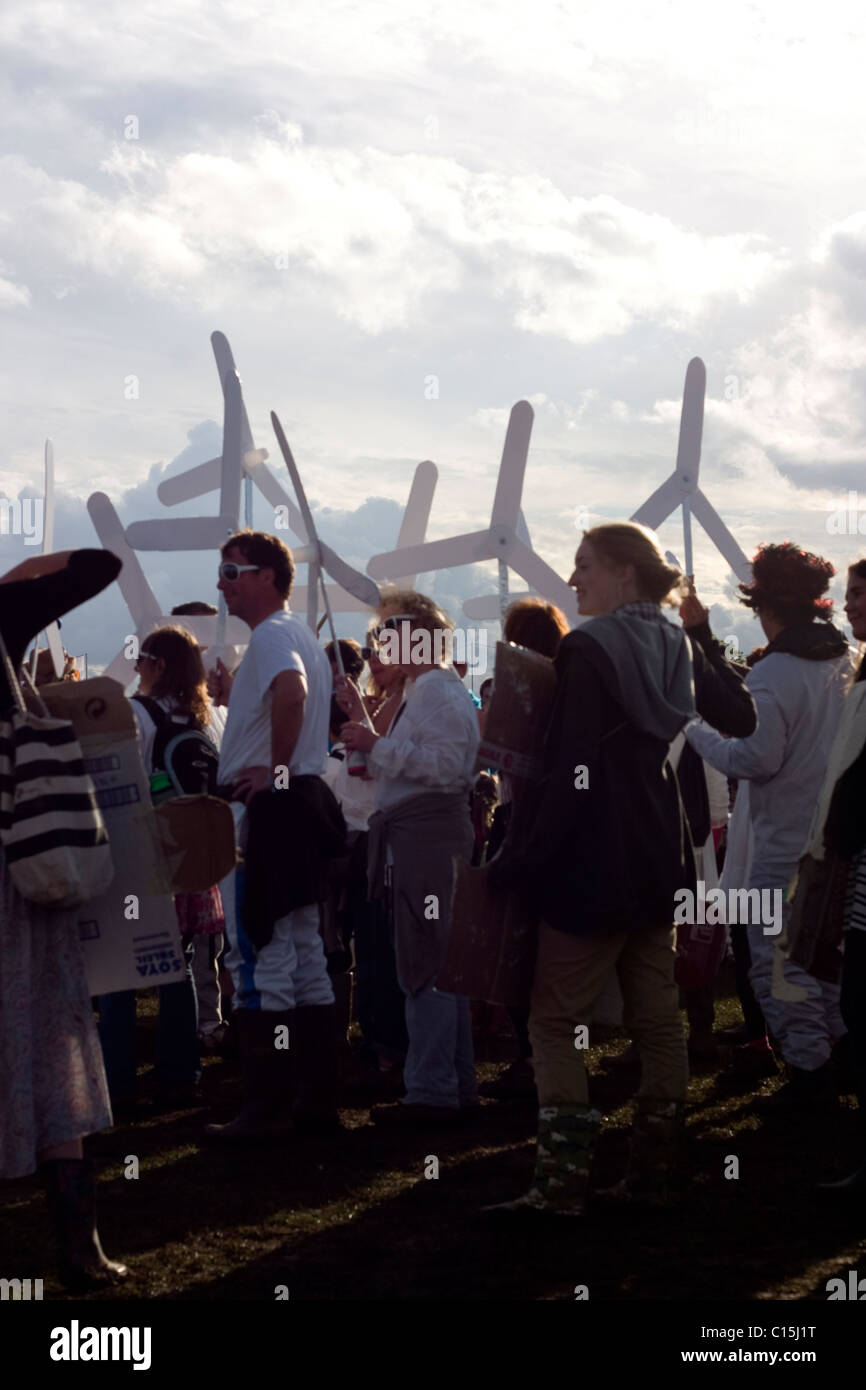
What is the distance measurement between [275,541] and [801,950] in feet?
7.98

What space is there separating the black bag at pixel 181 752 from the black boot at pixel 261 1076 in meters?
1.10

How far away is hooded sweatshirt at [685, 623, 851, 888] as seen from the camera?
20.5 ft

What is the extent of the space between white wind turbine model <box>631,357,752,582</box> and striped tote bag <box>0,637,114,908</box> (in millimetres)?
22309

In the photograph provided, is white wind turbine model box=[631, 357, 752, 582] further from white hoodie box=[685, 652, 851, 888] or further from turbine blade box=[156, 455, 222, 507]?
white hoodie box=[685, 652, 851, 888]

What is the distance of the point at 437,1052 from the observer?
20.6 feet

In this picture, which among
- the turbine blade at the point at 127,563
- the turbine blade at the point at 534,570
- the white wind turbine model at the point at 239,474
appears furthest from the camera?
the turbine blade at the point at 127,563

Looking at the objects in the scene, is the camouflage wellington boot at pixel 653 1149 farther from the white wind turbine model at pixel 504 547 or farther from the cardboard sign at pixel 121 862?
the white wind turbine model at pixel 504 547

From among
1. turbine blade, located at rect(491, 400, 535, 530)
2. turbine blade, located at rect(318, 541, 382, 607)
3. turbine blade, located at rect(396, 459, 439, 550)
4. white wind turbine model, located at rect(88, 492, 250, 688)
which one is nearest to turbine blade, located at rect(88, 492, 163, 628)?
white wind turbine model, located at rect(88, 492, 250, 688)

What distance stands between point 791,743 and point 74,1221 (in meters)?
3.47

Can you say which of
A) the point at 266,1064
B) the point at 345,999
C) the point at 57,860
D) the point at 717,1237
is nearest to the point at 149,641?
the point at 266,1064

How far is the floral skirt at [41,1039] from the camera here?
388cm

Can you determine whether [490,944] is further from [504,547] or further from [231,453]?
[231,453]

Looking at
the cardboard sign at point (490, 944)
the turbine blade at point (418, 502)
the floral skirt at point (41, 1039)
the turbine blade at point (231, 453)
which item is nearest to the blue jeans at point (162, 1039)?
the cardboard sign at point (490, 944)
